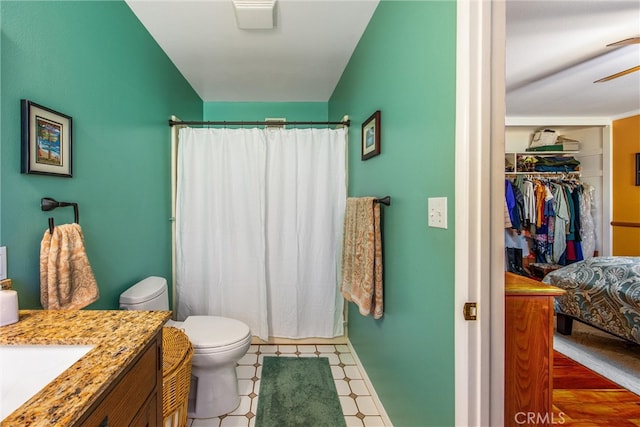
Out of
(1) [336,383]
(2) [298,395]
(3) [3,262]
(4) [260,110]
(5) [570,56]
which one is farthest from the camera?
(4) [260,110]

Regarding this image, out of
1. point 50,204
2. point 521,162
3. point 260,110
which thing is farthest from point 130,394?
point 521,162

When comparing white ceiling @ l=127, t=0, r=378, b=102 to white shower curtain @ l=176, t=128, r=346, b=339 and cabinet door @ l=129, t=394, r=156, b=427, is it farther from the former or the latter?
cabinet door @ l=129, t=394, r=156, b=427

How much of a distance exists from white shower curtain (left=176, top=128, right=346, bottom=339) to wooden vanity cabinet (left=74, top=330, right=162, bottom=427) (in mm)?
1498

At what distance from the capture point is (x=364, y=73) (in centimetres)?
197

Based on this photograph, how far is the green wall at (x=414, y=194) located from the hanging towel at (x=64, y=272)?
4.37ft

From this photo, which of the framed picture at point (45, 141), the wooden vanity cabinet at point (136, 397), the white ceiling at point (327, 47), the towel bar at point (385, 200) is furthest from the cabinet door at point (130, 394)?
the white ceiling at point (327, 47)

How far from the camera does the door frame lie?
0.87 metres

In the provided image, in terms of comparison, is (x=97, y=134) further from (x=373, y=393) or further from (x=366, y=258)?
(x=373, y=393)

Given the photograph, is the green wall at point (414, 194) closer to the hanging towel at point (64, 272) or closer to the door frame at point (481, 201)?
the door frame at point (481, 201)

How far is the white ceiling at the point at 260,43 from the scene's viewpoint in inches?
68.6

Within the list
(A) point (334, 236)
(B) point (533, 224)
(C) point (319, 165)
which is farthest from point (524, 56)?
(B) point (533, 224)

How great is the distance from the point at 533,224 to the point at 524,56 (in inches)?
89.9

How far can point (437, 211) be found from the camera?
106 centimetres

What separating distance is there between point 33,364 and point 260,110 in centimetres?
300
